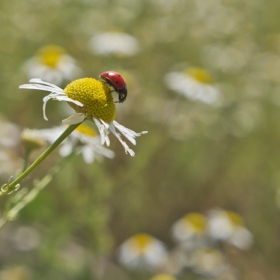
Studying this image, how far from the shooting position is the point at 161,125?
4145 mm

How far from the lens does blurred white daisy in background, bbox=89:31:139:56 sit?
3.88m

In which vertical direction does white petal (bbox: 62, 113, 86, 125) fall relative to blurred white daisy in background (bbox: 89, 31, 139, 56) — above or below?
above

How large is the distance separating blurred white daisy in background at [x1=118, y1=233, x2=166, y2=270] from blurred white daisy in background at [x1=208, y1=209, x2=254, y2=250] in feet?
1.21

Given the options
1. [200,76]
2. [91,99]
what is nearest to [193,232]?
[200,76]

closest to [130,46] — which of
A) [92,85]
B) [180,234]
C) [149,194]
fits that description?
[149,194]

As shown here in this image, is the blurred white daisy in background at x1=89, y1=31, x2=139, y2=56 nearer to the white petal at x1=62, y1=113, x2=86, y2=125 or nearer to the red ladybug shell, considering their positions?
the red ladybug shell

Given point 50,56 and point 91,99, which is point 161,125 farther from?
point 91,99

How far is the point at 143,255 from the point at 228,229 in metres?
0.58

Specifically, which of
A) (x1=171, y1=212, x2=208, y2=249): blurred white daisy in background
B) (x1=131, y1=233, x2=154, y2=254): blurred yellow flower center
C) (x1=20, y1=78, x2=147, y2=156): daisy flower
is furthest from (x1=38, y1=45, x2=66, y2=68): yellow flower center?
(x1=20, y1=78, x2=147, y2=156): daisy flower

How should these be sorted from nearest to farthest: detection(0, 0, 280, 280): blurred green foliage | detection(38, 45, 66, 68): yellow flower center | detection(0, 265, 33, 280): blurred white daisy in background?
detection(0, 265, 33, 280): blurred white daisy in background < detection(38, 45, 66, 68): yellow flower center < detection(0, 0, 280, 280): blurred green foliage

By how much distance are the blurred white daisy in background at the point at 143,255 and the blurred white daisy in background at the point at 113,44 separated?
133 centimetres

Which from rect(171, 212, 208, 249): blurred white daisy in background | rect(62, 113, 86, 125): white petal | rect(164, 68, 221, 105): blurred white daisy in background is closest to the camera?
rect(62, 113, 86, 125): white petal

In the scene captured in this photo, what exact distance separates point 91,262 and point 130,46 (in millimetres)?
1645

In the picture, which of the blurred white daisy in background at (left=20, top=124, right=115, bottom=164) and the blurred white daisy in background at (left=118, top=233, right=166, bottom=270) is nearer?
the blurred white daisy in background at (left=20, top=124, right=115, bottom=164)
